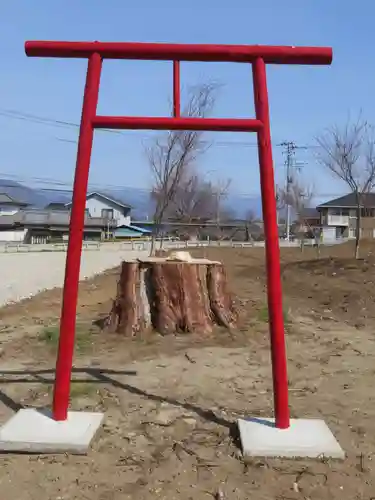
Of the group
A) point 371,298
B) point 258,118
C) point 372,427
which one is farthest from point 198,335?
point 371,298

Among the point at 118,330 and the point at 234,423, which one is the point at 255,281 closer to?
the point at 118,330

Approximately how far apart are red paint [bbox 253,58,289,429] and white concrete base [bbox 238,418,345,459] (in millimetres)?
98

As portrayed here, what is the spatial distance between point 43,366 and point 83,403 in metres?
1.18

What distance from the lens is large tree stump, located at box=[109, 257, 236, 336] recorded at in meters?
5.76

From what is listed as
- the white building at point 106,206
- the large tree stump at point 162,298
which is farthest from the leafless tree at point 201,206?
the large tree stump at point 162,298

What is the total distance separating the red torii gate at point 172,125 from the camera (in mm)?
3203

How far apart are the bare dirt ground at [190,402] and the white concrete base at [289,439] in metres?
0.06

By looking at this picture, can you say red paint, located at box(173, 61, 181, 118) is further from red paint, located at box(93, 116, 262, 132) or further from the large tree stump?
the large tree stump

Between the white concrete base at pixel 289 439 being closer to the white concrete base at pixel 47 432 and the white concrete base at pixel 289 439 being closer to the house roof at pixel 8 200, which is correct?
the white concrete base at pixel 47 432

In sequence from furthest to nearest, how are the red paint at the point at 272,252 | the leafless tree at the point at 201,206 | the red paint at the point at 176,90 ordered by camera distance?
the leafless tree at the point at 201,206 < the red paint at the point at 176,90 < the red paint at the point at 272,252

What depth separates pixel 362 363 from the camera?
4934mm

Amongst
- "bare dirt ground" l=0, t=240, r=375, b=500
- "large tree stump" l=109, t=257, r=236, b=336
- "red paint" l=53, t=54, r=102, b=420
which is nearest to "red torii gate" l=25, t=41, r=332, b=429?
"red paint" l=53, t=54, r=102, b=420

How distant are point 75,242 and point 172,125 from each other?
96 cm

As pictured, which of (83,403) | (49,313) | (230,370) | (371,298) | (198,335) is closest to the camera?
(83,403)
